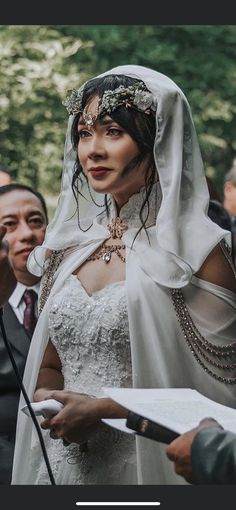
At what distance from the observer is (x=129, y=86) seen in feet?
18.7

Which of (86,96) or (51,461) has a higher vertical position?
(86,96)

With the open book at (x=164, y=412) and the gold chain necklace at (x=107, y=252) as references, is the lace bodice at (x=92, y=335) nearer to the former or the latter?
the gold chain necklace at (x=107, y=252)

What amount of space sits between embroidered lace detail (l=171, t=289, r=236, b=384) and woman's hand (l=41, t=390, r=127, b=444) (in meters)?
0.42

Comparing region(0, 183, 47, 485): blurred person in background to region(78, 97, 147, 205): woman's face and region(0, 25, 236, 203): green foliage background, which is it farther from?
region(0, 25, 236, 203): green foliage background

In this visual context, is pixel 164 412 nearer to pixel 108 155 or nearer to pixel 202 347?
pixel 202 347

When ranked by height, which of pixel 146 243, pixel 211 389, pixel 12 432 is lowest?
pixel 12 432

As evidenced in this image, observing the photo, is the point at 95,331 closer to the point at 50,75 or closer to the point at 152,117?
the point at 152,117

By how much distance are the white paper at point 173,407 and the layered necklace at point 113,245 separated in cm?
98

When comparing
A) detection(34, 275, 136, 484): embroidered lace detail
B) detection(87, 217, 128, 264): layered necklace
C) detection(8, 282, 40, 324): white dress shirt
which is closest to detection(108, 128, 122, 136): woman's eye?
detection(87, 217, 128, 264): layered necklace

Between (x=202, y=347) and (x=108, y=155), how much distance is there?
33.6 inches

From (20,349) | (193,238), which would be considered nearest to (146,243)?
(193,238)

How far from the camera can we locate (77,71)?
1598 centimetres

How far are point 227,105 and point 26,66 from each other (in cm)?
238

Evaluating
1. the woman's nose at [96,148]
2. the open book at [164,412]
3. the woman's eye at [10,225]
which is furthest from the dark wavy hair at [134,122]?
the woman's eye at [10,225]
